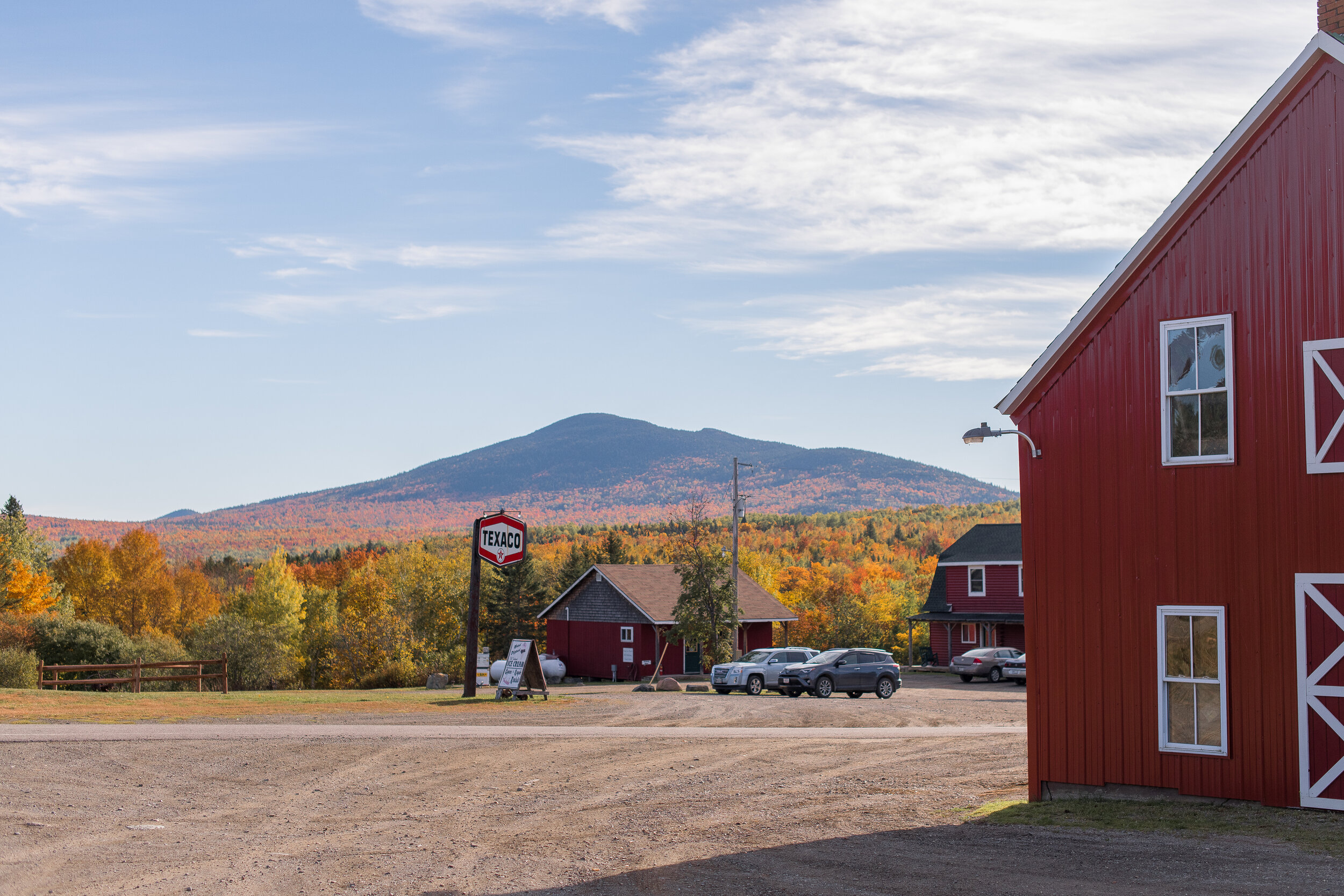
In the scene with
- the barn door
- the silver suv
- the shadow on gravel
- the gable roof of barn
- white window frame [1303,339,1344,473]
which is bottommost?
the silver suv

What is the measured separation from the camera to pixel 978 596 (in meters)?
57.8

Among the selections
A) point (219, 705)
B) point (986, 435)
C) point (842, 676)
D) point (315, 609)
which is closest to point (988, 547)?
point (842, 676)

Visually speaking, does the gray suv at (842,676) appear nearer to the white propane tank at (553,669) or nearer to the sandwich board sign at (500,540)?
the sandwich board sign at (500,540)

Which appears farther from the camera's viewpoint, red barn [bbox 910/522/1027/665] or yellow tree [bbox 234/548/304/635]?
yellow tree [bbox 234/548/304/635]

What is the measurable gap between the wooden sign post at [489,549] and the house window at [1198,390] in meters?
21.8

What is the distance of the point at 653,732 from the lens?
24594 millimetres

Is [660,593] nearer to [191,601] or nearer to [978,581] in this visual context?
[978,581]

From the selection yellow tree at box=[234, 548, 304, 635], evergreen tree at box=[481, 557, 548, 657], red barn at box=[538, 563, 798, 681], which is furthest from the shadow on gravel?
yellow tree at box=[234, 548, 304, 635]

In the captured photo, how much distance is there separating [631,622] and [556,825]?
142 ft

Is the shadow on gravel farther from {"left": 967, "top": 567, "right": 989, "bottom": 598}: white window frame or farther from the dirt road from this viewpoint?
{"left": 967, "top": 567, "right": 989, "bottom": 598}: white window frame

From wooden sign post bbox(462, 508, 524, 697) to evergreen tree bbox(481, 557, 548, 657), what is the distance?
3860 centimetres

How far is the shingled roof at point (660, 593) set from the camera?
56.3 metres

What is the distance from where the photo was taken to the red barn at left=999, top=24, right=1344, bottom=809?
13.3 meters

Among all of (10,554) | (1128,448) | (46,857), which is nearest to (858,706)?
(1128,448)
